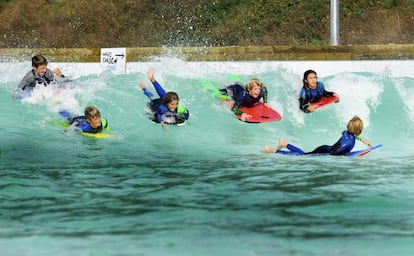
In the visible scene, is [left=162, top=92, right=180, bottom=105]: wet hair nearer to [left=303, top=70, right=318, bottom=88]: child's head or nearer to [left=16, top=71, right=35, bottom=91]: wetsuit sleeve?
[left=303, top=70, right=318, bottom=88]: child's head

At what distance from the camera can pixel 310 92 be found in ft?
48.3

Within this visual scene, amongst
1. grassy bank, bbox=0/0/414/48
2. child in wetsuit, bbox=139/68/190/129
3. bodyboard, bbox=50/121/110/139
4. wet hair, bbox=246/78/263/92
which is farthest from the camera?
grassy bank, bbox=0/0/414/48

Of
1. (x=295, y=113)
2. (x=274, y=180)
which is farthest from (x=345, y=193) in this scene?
(x=295, y=113)

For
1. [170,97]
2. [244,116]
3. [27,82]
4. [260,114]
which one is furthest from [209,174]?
[27,82]

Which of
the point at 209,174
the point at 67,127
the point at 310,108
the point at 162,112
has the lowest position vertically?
the point at 209,174

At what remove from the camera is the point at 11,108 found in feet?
51.1

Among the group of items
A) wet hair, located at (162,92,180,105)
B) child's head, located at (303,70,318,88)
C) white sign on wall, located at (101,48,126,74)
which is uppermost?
white sign on wall, located at (101,48,126,74)

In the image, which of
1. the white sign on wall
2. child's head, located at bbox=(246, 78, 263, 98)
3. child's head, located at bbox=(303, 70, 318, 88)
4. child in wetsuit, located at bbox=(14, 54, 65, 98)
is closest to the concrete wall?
the white sign on wall

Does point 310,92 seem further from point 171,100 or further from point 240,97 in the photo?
point 171,100

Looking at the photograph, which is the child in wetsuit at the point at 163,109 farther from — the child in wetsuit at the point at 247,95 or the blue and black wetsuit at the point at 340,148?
the blue and black wetsuit at the point at 340,148

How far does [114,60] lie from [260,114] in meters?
5.06

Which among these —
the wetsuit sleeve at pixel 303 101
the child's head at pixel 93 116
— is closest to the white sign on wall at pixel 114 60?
the wetsuit sleeve at pixel 303 101

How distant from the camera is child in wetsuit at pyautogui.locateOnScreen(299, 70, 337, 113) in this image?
14.6m

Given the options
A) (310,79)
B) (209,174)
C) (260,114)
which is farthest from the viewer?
(310,79)
